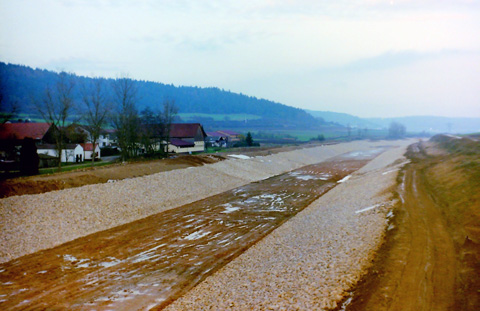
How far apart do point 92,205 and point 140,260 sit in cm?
952

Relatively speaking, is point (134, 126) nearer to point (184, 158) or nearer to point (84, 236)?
point (184, 158)

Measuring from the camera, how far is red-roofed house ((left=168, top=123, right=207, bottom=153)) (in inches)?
2522

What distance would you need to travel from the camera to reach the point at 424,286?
11.6 meters

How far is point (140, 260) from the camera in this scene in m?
15.7

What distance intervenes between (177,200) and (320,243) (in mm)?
14827

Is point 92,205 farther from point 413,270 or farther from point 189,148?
point 189,148

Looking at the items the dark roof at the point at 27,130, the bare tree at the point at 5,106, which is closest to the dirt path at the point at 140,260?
the bare tree at the point at 5,106

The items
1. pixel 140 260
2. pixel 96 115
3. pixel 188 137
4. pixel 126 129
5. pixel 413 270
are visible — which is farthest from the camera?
pixel 188 137

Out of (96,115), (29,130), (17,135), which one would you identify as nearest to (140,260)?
(17,135)

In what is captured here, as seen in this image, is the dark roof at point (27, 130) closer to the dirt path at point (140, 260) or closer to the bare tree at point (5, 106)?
the bare tree at point (5, 106)

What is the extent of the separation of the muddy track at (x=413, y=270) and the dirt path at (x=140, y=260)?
6298 millimetres

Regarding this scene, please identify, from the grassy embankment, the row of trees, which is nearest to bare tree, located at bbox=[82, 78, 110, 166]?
the row of trees

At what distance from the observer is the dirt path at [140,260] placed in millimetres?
12117

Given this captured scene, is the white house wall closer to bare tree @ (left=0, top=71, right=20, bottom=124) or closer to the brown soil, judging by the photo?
bare tree @ (left=0, top=71, right=20, bottom=124)
